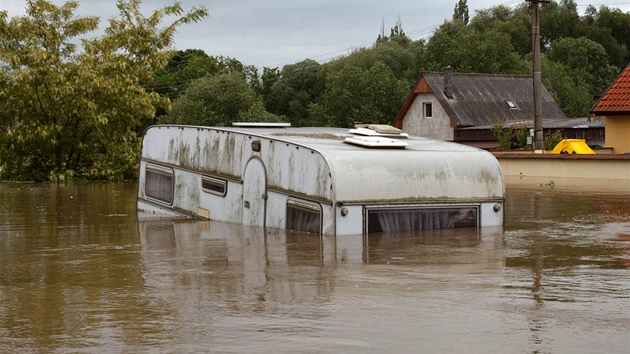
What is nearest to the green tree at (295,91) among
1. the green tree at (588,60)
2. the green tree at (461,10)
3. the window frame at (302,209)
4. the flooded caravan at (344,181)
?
the green tree at (588,60)

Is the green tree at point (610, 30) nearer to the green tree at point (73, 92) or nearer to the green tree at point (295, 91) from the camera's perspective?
the green tree at point (295, 91)

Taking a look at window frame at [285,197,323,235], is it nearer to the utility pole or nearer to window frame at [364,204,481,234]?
window frame at [364,204,481,234]

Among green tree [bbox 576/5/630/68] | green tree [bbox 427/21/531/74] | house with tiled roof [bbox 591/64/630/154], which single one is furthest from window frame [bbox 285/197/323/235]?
green tree [bbox 576/5/630/68]

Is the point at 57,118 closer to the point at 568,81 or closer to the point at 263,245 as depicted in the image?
the point at 263,245

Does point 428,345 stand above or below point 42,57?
below

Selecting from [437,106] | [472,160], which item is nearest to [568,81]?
[437,106]

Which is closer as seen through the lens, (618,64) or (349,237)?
(349,237)

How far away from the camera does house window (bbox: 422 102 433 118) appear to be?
73.4 m

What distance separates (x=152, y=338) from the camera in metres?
9.23

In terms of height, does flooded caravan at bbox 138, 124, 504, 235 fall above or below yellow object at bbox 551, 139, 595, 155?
below

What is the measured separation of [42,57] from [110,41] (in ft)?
12.1

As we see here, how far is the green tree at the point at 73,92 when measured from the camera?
121 feet

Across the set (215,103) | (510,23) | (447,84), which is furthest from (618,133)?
(510,23)

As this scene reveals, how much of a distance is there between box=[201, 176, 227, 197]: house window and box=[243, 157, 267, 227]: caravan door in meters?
0.85
